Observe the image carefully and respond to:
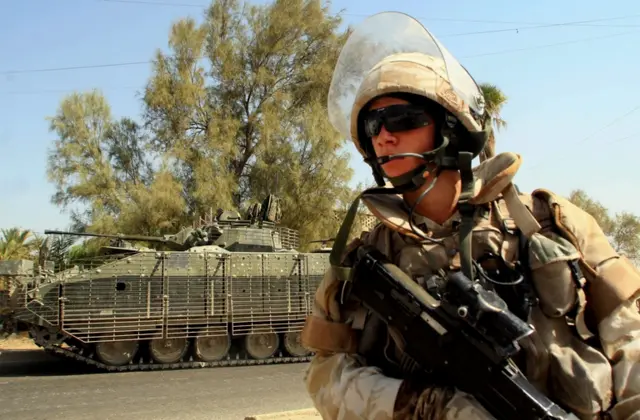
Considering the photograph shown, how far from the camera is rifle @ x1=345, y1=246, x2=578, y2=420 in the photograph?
1283mm

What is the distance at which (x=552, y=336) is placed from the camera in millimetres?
1441

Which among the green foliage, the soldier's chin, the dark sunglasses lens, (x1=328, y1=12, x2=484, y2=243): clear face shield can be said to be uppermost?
the green foliage

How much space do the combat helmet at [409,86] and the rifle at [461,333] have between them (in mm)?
300

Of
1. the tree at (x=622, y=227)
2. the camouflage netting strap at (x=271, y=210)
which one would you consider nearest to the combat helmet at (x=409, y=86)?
the camouflage netting strap at (x=271, y=210)

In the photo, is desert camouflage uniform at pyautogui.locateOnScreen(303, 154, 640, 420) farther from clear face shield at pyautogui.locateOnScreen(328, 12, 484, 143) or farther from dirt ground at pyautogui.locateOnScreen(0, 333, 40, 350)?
dirt ground at pyautogui.locateOnScreen(0, 333, 40, 350)

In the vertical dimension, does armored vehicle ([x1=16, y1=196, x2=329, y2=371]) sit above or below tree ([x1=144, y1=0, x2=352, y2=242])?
below

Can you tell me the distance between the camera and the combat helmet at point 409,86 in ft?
5.37

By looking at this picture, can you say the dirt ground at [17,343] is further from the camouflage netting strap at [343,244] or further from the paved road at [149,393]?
the camouflage netting strap at [343,244]

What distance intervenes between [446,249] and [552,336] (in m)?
0.33

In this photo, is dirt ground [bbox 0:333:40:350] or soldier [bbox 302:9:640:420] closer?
soldier [bbox 302:9:640:420]

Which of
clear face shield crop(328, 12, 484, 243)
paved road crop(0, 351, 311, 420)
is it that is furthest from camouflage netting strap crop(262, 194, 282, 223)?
clear face shield crop(328, 12, 484, 243)

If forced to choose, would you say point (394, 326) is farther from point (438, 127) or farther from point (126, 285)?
point (126, 285)

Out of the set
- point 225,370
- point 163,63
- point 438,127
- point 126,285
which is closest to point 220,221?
point 126,285

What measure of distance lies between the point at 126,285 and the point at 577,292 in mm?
11372
